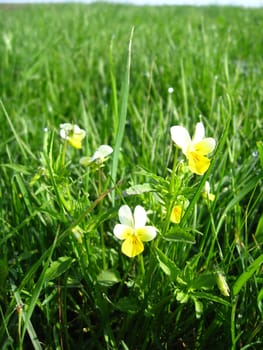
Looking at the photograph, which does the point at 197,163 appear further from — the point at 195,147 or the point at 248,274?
the point at 248,274

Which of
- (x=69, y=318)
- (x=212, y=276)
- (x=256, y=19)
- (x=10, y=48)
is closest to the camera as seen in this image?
(x=212, y=276)

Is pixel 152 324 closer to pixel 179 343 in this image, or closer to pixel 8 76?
pixel 179 343

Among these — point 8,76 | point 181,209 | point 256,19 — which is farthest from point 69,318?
point 256,19

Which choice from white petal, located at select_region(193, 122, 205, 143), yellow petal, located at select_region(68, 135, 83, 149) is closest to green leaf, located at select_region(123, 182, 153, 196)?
white petal, located at select_region(193, 122, 205, 143)

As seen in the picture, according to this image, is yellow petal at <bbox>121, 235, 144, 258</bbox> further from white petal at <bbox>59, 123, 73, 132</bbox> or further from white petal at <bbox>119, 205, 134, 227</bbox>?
white petal at <bbox>59, 123, 73, 132</bbox>

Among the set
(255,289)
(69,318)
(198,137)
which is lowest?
(69,318)

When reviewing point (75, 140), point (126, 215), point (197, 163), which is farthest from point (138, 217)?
point (75, 140)

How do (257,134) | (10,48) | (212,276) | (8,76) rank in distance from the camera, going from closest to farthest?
(212,276)
(257,134)
(8,76)
(10,48)
